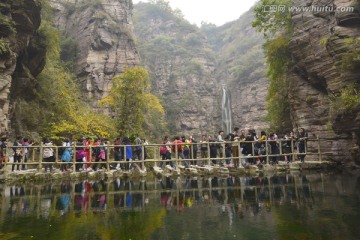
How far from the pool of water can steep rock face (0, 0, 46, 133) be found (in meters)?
10.9

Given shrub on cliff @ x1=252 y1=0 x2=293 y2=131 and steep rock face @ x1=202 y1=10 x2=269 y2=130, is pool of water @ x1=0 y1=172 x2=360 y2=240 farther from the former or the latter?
Result: steep rock face @ x1=202 y1=10 x2=269 y2=130

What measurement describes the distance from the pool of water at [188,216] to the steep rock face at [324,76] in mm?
8731

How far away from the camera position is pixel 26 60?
817 inches

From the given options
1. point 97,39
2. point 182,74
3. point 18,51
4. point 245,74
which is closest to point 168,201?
point 18,51

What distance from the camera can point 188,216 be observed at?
5.09m

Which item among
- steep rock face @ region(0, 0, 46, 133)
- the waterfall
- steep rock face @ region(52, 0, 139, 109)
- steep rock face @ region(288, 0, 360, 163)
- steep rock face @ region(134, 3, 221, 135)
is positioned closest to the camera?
steep rock face @ region(288, 0, 360, 163)

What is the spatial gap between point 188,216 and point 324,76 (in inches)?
608

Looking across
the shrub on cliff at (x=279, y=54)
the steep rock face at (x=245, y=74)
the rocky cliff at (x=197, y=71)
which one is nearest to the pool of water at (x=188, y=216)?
the shrub on cliff at (x=279, y=54)

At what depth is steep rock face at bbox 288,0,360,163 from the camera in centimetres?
1436

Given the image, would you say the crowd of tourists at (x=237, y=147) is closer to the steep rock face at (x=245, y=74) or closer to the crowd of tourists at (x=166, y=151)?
the crowd of tourists at (x=166, y=151)

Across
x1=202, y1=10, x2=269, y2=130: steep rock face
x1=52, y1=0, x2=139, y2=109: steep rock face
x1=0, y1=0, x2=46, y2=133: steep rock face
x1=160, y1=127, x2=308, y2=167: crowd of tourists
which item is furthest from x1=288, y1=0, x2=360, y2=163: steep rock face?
x1=52, y1=0, x2=139, y2=109: steep rock face

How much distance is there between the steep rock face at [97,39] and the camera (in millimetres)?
38312

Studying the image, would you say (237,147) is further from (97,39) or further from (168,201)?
(97,39)

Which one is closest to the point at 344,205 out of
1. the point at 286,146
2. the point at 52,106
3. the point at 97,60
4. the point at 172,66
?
the point at 286,146
